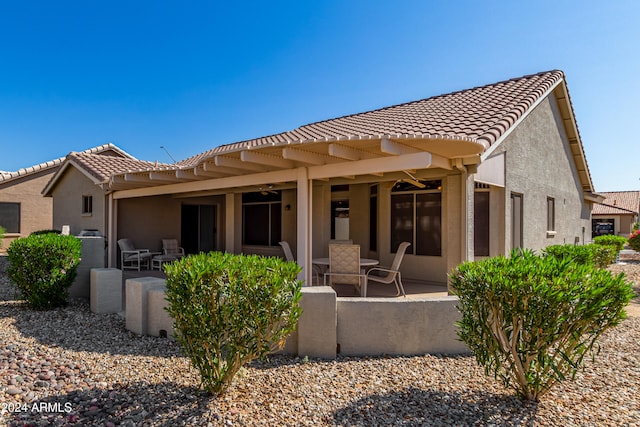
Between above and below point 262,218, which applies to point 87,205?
above

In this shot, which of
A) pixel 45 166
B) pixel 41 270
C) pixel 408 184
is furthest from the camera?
pixel 45 166

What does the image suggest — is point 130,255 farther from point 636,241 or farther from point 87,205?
point 636,241

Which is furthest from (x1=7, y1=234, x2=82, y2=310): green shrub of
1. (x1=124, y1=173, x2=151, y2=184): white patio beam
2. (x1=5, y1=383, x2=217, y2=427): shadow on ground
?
(x1=5, y1=383, x2=217, y2=427): shadow on ground

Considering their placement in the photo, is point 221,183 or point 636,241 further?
point 636,241

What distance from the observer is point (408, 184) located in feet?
36.1

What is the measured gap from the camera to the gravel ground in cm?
351

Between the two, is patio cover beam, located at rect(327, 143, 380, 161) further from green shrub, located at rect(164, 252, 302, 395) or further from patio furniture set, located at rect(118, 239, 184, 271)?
patio furniture set, located at rect(118, 239, 184, 271)

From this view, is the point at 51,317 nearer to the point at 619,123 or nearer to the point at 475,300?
the point at 475,300

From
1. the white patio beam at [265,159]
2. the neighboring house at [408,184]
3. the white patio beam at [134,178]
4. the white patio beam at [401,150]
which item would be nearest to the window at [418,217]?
the neighboring house at [408,184]

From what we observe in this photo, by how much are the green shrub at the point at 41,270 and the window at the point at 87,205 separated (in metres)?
8.52

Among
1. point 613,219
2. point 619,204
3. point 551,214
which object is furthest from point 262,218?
point 619,204

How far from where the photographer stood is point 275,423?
11.3ft

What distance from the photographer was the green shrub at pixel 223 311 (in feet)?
12.1

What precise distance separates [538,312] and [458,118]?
663 centimetres
